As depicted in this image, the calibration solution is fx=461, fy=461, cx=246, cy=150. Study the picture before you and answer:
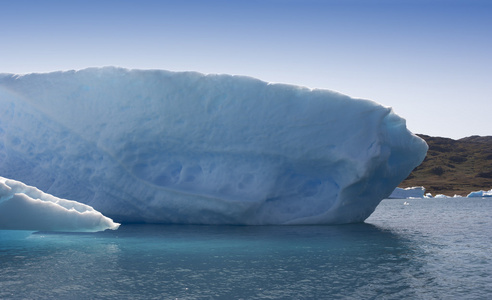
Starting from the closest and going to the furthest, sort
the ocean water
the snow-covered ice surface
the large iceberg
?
the ocean water
the large iceberg
the snow-covered ice surface

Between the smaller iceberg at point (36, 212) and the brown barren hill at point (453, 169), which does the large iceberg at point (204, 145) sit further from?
the brown barren hill at point (453, 169)

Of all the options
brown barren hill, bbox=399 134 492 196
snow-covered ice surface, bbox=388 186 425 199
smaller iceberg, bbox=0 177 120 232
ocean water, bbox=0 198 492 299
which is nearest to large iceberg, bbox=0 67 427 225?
ocean water, bbox=0 198 492 299

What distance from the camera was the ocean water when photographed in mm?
5906

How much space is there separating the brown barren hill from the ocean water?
53126 millimetres

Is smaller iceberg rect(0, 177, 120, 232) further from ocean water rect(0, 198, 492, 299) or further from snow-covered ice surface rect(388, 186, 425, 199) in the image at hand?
snow-covered ice surface rect(388, 186, 425, 199)

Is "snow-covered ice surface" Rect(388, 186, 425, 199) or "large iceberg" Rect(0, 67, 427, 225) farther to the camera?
"snow-covered ice surface" Rect(388, 186, 425, 199)

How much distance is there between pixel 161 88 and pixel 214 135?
205 cm

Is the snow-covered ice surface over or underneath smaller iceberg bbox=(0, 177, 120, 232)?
over

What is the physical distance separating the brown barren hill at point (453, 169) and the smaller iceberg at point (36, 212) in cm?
5625

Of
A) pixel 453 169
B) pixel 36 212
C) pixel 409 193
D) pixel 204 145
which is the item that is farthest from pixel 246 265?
pixel 453 169

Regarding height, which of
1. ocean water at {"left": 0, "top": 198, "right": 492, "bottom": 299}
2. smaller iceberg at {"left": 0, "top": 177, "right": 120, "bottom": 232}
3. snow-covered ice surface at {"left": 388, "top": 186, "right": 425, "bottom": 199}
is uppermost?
snow-covered ice surface at {"left": 388, "top": 186, "right": 425, "bottom": 199}

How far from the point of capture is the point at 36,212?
9.03 m

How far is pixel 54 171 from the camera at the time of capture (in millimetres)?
14320

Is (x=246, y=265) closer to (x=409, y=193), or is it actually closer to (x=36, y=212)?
(x=36, y=212)
